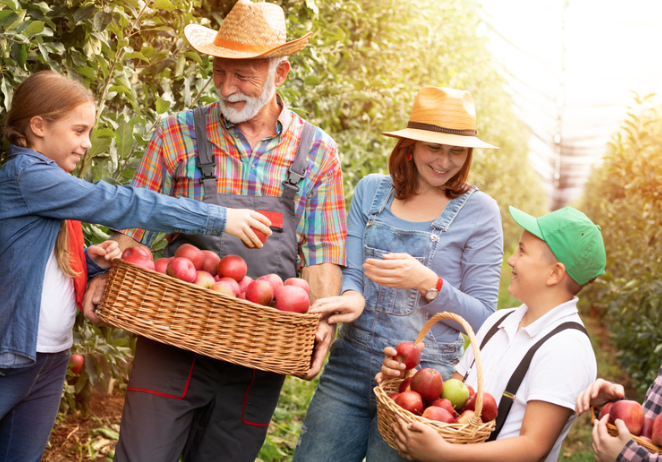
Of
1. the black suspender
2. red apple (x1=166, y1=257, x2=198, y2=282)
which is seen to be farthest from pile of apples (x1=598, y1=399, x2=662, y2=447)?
red apple (x1=166, y1=257, x2=198, y2=282)

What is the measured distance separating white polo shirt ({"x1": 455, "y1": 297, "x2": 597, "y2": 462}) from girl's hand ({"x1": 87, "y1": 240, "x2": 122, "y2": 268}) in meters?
1.34

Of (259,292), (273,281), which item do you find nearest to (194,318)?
(259,292)

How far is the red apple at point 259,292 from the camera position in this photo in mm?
2336

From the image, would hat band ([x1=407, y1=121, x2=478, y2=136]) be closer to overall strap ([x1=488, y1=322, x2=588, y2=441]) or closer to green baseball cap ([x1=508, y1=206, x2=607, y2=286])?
green baseball cap ([x1=508, y1=206, x2=607, y2=286])

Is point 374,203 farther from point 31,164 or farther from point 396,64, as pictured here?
point 396,64

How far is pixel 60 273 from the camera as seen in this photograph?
239 centimetres

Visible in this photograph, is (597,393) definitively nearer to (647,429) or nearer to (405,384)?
(647,429)

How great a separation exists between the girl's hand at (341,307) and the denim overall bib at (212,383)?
0.26 meters

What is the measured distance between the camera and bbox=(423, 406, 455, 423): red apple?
2104mm

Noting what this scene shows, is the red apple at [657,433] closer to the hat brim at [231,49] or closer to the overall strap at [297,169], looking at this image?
the overall strap at [297,169]

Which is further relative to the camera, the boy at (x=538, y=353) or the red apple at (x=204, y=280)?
the red apple at (x=204, y=280)

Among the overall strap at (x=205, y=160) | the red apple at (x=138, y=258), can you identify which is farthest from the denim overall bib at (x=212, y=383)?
the red apple at (x=138, y=258)

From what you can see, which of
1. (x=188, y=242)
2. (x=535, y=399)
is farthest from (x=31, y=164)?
(x=535, y=399)

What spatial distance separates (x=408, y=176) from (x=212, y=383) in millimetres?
1133
